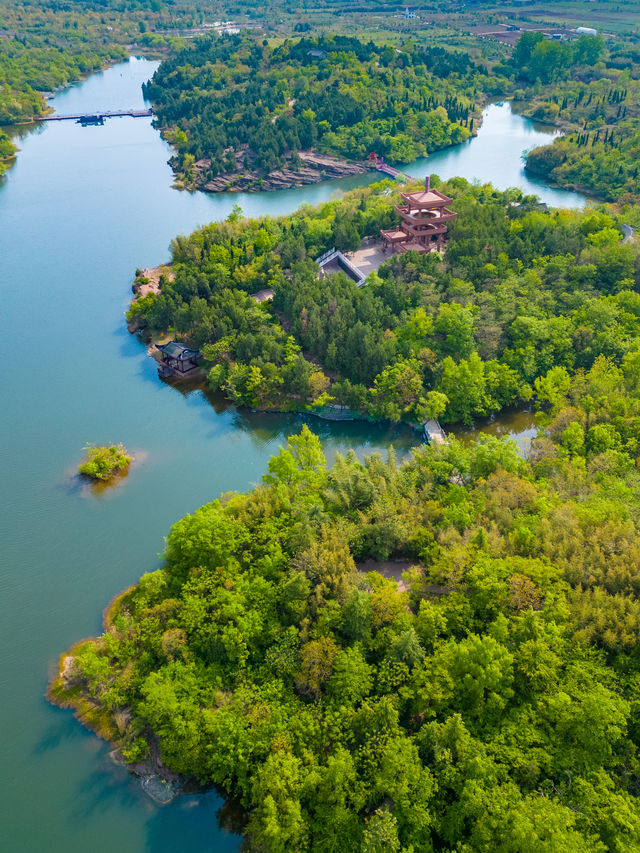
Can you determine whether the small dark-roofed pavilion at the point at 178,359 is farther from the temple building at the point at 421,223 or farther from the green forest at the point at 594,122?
the green forest at the point at 594,122

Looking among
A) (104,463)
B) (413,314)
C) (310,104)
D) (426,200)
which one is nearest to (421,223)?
(426,200)

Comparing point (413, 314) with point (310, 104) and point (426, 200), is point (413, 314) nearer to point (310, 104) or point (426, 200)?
point (426, 200)

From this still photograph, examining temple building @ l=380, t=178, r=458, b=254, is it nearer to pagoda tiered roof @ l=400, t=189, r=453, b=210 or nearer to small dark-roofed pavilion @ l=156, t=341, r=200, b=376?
pagoda tiered roof @ l=400, t=189, r=453, b=210

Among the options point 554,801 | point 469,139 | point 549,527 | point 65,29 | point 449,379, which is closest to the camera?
point 554,801

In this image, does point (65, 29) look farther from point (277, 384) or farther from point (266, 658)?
point (266, 658)

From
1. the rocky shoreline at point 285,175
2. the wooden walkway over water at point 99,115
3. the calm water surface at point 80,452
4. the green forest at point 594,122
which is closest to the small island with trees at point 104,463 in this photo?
the calm water surface at point 80,452

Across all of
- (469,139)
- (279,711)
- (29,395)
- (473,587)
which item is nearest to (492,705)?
(473,587)
